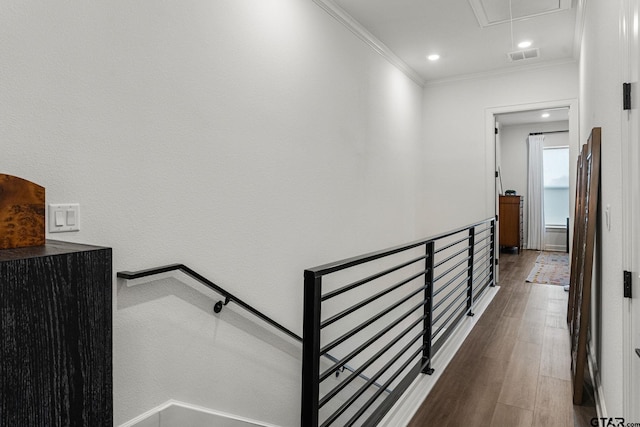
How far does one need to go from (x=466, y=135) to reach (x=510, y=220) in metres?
3.66

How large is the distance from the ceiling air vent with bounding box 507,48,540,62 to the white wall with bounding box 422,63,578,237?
0.38 m

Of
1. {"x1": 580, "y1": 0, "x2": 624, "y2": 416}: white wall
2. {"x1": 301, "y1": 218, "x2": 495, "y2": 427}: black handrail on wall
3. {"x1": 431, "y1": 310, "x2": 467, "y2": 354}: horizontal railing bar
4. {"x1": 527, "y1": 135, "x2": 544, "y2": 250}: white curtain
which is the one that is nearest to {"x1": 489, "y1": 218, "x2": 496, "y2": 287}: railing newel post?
{"x1": 301, "y1": 218, "x2": 495, "y2": 427}: black handrail on wall

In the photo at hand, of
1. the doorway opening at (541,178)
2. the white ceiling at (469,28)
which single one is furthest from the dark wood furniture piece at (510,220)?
the white ceiling at (469,28)

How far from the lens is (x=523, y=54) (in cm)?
453

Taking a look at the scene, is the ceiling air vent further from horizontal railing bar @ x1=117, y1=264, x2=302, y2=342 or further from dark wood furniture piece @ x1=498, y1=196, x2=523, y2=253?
dark wood furniture piece @ x1=498, y1=196, x2=523, y2=253

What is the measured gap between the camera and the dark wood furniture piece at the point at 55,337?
889mm

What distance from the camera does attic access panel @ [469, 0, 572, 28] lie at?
3361mm

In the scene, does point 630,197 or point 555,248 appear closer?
point 630,197

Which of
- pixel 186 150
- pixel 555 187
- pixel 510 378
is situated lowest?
pixel 510 378

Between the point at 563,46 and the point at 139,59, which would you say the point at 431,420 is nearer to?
the point at 139,59

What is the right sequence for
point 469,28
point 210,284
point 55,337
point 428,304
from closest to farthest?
point 55,337 → point 210,284 → point 428,304 → point 469,28

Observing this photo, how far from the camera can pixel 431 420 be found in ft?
6.88

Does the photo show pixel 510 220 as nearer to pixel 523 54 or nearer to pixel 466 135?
pixel 466 135

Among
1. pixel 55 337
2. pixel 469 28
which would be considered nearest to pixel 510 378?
pixel 55 337
